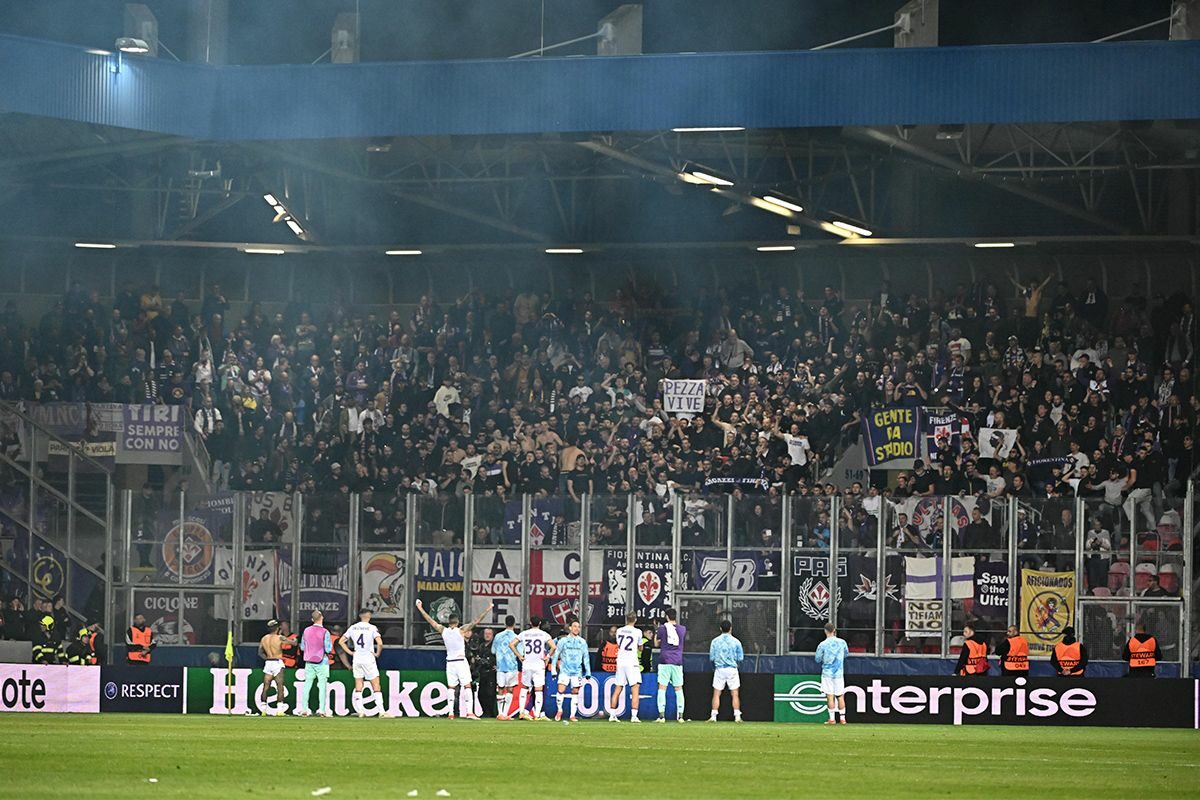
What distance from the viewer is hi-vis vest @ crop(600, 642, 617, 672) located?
1206 inches

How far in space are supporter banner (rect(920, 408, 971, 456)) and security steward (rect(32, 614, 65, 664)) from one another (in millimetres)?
15327

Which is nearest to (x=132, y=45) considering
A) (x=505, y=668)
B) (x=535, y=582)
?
(x=535, y=582)

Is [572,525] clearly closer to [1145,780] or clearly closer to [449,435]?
[449,435]

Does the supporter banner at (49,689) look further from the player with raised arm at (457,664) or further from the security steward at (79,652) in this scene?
the player with raised arm at (457,664)

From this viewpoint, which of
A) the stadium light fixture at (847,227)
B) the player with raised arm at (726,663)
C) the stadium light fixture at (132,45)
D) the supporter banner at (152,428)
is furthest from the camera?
the stadium light fixture at (847,227)

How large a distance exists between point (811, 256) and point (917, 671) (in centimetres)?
1165

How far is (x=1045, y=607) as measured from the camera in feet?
99.2

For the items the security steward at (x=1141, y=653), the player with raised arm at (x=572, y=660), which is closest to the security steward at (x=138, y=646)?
the player with raised arm at (x=572, y=660)

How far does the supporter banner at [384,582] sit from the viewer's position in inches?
1245

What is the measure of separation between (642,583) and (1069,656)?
22.8 feet

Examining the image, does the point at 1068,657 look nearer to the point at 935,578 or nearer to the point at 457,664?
the point at 935,578

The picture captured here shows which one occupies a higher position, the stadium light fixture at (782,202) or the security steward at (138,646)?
the stadium light fixture at (782,202)

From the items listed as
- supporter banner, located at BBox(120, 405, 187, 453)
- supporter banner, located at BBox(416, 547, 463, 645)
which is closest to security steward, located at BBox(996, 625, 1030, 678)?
supporter banner, located at BBox(416, 547, 463, 645)

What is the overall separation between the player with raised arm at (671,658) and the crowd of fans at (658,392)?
6.49 feet
